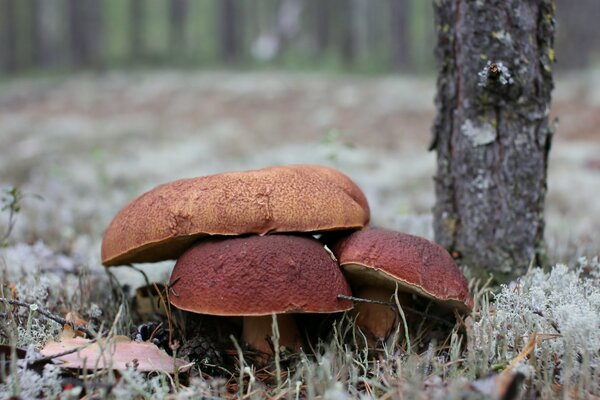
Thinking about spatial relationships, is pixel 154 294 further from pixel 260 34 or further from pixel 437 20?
pixel 260 34

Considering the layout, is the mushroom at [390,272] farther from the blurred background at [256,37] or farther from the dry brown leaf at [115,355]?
the blurred background at [256,37]

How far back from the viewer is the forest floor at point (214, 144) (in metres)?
4.26

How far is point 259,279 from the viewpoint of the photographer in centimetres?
203

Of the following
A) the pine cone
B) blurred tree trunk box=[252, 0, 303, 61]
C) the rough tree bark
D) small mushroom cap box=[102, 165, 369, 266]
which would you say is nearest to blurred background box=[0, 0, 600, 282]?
blurred tree trunk box=[252, 0, 303, 61]

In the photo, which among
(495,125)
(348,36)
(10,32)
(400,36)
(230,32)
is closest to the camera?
(495,125)

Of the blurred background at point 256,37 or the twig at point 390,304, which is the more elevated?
the blurred background at point 256,37

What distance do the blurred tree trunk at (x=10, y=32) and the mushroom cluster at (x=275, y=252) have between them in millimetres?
35014

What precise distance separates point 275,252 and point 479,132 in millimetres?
1378

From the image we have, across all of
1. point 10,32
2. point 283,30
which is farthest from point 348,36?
point 10,32

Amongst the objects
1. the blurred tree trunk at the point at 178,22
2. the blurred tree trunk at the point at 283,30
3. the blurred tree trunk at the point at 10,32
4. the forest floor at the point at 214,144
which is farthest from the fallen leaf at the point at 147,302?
the blurred tree trunk at the point at 10,32

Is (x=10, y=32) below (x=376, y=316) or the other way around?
the other way around

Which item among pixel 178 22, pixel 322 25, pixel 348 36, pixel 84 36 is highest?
pixel 178 22

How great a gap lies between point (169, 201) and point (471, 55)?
1654 millimetres

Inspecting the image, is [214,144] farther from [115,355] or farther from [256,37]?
[256,37]
